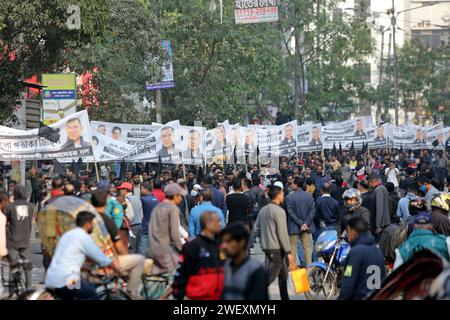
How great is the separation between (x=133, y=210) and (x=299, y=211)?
8.92 ft

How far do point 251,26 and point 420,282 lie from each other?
45.7 m

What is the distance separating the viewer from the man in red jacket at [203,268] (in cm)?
1130

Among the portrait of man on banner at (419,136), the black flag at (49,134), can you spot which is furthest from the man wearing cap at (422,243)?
the portrait of man on banner at (419,136)

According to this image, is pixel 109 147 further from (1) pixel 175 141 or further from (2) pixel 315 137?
(2) pixel 315 137

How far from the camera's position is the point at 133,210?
2111 cm

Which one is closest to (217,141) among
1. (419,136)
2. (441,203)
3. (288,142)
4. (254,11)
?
(288,142)

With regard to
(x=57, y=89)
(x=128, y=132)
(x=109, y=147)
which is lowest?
(x=109, y=147)

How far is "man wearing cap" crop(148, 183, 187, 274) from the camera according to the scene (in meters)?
14.7

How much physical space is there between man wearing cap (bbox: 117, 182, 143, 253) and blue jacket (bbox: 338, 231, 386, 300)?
857 cm

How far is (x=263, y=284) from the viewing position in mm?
9852

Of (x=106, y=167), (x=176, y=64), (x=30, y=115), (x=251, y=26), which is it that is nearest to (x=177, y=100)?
(x=176, y=64)

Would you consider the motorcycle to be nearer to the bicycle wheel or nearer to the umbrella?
the umbrella

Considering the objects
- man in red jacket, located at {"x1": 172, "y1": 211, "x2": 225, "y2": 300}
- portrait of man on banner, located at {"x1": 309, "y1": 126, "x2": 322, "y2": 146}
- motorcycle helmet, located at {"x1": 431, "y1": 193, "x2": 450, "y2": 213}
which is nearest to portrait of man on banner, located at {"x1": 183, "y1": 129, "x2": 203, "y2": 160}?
portrait of man on banner, located at {"x1": 309, "y1": 126, "x2": 322, "y2": 146}

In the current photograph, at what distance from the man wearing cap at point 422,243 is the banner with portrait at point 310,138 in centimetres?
3108
